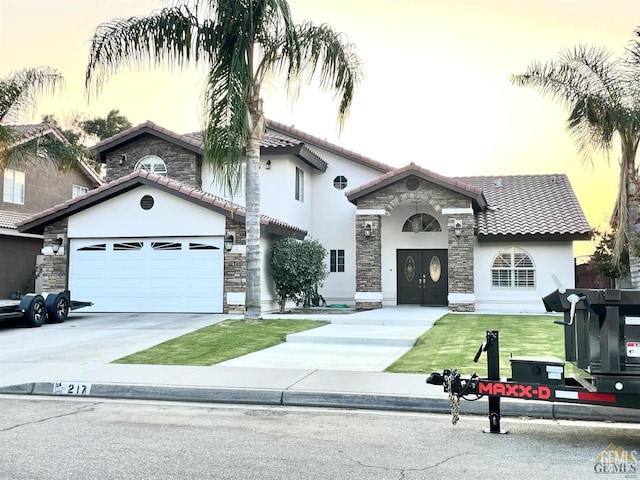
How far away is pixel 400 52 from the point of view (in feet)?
65.1

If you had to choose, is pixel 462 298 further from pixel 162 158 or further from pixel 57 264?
pixel 57 264

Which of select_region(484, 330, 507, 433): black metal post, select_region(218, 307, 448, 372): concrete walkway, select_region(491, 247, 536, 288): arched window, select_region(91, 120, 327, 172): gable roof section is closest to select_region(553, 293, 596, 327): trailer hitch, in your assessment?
select_region(484, 330, 507, 433): black metal post

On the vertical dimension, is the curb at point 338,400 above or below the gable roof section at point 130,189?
below

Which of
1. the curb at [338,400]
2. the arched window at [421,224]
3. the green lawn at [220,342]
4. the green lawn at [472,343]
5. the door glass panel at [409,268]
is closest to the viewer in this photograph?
the curb at [338,400]

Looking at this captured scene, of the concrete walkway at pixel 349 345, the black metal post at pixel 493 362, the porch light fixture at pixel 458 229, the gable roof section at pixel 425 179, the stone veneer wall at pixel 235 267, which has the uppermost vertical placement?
the gable roof section at pixel 425 179

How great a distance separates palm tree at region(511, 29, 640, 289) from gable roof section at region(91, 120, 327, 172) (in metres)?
8.71

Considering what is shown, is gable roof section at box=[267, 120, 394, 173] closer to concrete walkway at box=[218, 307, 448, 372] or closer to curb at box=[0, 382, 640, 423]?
concrete walkway at box=[218, 307, 448, 372]

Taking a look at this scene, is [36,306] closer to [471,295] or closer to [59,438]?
[59,438]

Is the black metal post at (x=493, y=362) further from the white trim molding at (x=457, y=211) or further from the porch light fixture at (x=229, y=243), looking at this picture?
the white trim molding at (x=457, y=211)

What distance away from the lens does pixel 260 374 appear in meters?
10.0

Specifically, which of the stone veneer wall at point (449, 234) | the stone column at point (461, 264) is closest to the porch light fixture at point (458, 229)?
the stone column at point (461, 264)

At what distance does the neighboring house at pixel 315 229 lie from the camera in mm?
20469

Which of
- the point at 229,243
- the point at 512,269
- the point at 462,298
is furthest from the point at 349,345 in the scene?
the point at 512,269

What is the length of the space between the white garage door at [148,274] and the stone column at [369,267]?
18.0 ft
